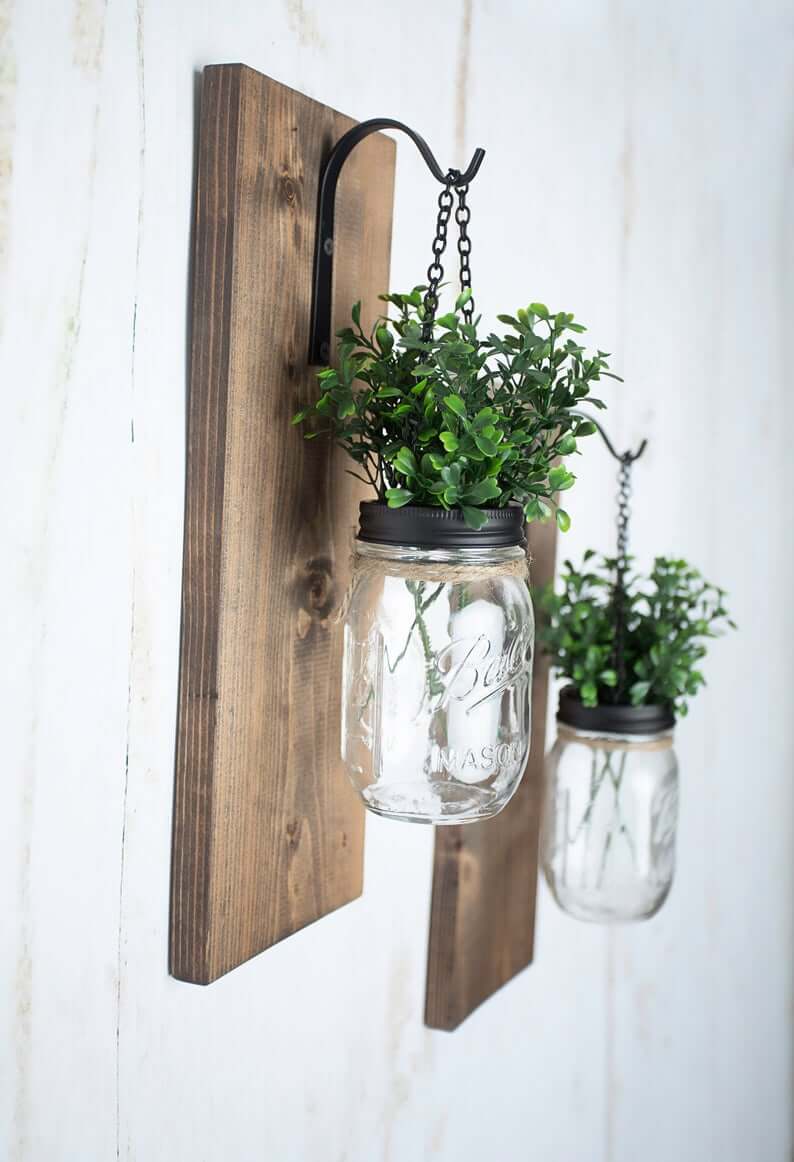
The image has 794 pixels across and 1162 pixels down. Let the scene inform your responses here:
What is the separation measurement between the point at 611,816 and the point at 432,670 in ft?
1.38

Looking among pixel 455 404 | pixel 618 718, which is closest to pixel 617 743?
pixel 618 718

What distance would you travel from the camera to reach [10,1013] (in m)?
0.55

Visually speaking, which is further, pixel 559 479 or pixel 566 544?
pixel 566 544

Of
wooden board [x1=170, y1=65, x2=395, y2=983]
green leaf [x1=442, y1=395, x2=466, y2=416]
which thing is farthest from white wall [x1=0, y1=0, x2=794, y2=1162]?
green leaf [x1=442, y1=395, x2=466, y2=416]

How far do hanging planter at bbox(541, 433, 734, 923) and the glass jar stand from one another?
1.08ft

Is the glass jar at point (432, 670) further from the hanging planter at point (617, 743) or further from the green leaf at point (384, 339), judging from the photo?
the hanging planter at point (617, 743)

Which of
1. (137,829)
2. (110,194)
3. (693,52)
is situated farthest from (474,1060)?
(693,52)

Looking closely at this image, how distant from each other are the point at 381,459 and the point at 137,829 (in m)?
0.24

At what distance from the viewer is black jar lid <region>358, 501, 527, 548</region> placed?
2.06 feet

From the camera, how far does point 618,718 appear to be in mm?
979

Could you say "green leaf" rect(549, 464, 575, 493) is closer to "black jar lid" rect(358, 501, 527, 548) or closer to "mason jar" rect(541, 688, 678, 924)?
"black jar lid" rect(358, 501, 527, 548)

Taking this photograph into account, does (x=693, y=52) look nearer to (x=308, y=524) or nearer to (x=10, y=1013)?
(x=308, y=524)

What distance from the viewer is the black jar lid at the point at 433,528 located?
2.06 feet

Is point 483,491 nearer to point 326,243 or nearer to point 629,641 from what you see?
point 326,243
